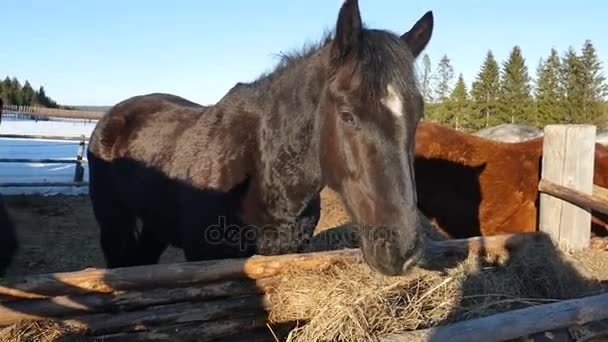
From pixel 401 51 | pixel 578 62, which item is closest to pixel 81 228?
pixel 401 51

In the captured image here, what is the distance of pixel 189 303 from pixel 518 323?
141cm

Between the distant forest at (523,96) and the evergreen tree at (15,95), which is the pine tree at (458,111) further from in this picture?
the evergreen tree at (15,95)

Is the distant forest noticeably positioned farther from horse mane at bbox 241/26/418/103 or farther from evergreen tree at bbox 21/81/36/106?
horse mane at bbox 241/26/418/103

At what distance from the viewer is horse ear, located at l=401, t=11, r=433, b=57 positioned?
9.68 ft

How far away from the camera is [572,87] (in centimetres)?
3906

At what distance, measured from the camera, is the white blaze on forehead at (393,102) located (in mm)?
2369

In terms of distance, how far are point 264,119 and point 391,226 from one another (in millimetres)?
1143

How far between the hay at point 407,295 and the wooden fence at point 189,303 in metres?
0.13

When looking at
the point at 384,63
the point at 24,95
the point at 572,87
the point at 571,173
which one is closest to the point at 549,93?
the point at 572,87

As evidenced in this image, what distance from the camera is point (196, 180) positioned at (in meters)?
3.31

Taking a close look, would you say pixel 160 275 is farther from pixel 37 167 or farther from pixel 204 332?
pixel 37 167

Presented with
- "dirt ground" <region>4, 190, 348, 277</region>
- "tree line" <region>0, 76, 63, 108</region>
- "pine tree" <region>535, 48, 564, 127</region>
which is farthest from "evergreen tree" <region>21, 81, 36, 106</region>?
"pine tree" <region>535, 48, 564, 127</region>

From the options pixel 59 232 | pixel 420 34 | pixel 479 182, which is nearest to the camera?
pixel 420 34
